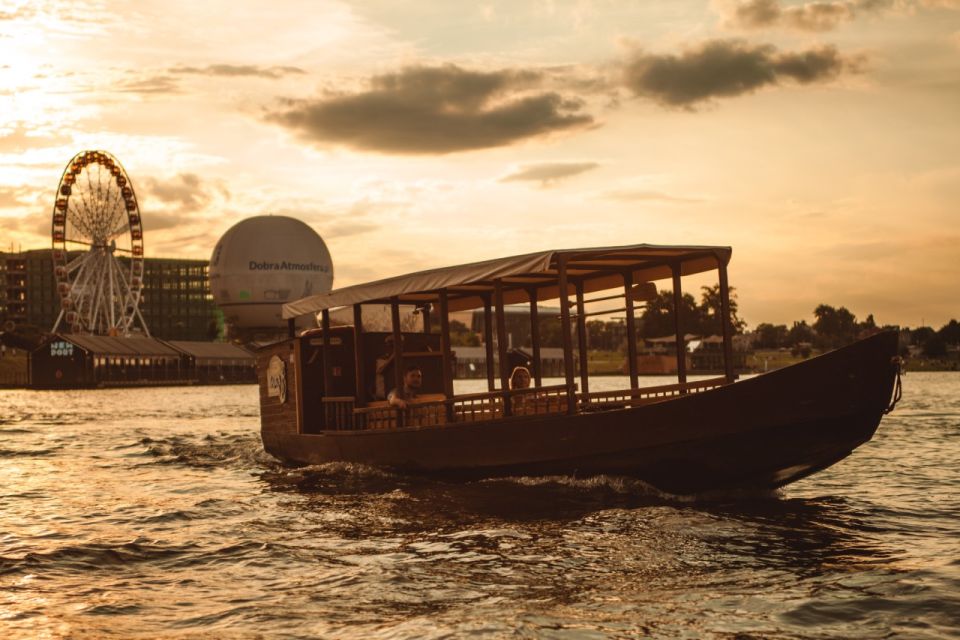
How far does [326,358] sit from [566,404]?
6.15 m

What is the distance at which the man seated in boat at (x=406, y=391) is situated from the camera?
55.6ft

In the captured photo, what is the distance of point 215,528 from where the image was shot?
1295 cm

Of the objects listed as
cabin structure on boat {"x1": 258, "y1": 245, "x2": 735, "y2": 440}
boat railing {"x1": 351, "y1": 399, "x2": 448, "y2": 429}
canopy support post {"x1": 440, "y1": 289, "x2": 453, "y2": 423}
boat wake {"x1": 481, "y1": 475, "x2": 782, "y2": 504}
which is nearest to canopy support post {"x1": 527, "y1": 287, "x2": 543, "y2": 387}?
cabin structure on boat {"x1": 258, "y1": 245, "x2": 735, "y2": 440}

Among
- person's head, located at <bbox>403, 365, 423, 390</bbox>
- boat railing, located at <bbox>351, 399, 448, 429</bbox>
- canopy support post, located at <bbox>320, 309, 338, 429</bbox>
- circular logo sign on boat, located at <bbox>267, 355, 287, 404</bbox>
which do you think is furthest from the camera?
circular logo sign on boat, located at <bbox>267, 355, 287, 404</bbox>

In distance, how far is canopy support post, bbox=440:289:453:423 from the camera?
53.2 feet

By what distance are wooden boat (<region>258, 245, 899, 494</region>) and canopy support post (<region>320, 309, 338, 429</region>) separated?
29mm

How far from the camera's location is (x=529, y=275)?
639 inches

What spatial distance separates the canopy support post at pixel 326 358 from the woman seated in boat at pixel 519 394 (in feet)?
12.4

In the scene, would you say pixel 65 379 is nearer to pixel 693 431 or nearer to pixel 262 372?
pixel 262 372

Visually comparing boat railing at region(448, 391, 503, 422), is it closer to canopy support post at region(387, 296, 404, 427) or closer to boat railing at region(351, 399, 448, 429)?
boat railing at region(351, 399, 448, 429)

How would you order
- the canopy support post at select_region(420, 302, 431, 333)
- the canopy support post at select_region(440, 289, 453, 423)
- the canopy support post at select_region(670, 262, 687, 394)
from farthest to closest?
the canopy support post at select_region(420, 302, 431, 333) → the canopy support post at select_region(440, 289, 453, 423) → the canopy support post at select_region(670, 262, 687, 394)

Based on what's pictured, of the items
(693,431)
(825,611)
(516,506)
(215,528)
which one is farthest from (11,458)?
(825,611)

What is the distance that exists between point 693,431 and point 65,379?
8604 cm

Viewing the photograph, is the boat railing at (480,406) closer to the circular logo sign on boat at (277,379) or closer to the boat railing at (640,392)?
the boat railing at (640,392)
